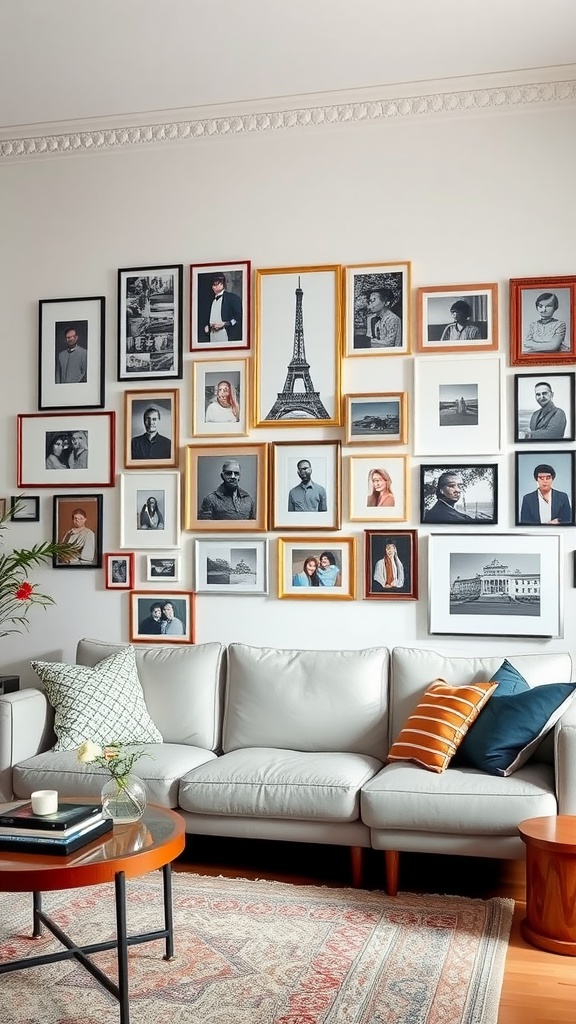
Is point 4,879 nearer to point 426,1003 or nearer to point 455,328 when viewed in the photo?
point 426,1003

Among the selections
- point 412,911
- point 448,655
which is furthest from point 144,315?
point 412,911

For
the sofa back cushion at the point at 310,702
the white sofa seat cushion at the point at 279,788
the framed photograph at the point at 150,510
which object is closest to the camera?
the white sofa seat cushion at the point at 279,788

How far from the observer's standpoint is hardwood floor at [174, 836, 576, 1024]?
Result: 10.2 ft

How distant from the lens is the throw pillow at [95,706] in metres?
4.30

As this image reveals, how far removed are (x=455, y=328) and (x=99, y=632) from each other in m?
2.26

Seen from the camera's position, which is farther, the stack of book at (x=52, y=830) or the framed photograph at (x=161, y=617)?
the framed photograph at (x=161, y=617)

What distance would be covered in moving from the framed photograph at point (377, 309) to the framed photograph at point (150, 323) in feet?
2.79

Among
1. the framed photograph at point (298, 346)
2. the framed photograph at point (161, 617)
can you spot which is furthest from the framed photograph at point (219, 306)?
the framed photograph at point (161, 617)

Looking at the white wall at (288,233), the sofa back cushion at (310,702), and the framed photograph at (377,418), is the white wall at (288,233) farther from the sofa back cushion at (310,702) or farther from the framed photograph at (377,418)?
the sofa back cushion at (310,702)

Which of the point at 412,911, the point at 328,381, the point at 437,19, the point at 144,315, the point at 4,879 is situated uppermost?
the point at 437,19

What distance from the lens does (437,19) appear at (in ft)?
13.1

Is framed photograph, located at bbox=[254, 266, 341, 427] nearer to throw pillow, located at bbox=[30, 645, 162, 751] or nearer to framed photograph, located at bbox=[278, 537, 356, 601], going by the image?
framed photograph, located at bbox=[278, 537, 356, 601]

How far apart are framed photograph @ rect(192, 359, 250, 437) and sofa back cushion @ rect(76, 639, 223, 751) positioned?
3.40 feet

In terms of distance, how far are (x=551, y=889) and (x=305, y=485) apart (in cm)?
218
